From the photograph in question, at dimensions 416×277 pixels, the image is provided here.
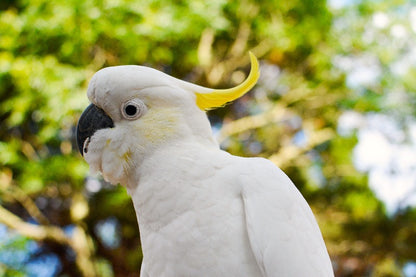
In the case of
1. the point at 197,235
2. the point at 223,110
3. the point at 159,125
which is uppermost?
the point at 159,125

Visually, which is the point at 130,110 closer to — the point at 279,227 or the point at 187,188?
the point at 187,188

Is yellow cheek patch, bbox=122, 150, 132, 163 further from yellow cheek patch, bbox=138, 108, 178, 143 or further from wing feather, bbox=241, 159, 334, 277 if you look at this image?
wing feather, bbox=241, 159, 334, 277

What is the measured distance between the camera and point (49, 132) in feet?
10.7

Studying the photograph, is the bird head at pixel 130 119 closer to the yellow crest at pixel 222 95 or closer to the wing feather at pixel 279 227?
the yellow crest at pixel 222 95

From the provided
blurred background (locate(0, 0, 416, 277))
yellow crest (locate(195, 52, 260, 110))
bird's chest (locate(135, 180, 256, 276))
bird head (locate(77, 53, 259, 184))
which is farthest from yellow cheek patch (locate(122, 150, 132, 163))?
blurred background (locate(0, 0, 416, 277))

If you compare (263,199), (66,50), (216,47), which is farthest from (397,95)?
(263,199)

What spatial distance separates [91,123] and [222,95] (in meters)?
0.33

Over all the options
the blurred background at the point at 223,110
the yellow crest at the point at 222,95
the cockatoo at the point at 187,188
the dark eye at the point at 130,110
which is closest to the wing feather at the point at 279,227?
the cockatoo at the point at 187,188

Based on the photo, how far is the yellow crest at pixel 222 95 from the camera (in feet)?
3.27

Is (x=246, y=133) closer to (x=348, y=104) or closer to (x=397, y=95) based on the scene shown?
(x=348, y=104)

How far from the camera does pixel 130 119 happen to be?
915 mm

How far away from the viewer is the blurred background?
3.19 meters

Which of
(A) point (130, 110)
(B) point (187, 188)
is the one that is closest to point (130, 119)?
(A) point (130, 110)

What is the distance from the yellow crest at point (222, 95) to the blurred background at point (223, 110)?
85.9 inches
